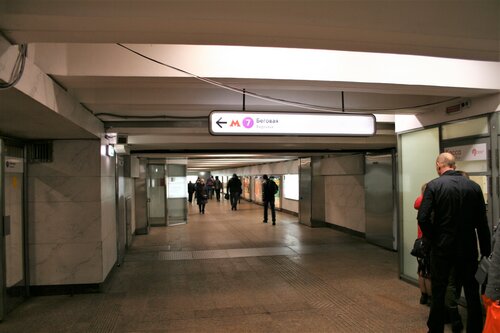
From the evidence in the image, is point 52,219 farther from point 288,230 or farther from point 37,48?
point 288,230

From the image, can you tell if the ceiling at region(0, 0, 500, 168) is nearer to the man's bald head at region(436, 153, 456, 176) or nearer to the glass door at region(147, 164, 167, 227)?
the man's bald head at region(436, 153, 456, 176)

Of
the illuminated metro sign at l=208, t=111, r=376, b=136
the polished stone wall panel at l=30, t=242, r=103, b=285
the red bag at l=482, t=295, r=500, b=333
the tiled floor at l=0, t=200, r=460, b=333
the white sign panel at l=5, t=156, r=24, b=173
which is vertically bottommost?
the tiled floor at l=0, t=200, r=460, b=333

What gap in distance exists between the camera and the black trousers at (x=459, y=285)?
3246mm

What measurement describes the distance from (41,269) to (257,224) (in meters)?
8.60

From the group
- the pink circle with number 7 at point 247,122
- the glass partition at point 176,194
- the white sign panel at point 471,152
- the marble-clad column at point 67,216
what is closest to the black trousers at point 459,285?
the white sign panel at point 471,152

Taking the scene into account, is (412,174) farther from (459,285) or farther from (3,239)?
(3,239)

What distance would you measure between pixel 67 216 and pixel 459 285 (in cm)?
517

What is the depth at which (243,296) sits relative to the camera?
17.6 ft

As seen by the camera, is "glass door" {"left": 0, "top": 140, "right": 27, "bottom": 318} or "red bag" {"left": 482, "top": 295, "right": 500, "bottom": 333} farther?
"glass door" {"left": 0, "top": 140, "right": 27, "bottom": 318}

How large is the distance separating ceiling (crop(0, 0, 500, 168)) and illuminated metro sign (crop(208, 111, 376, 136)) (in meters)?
0.37

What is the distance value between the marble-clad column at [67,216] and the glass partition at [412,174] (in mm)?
4746

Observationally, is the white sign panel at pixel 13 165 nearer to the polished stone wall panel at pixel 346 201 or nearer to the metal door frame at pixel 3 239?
the metal door frame at pixel 3 239

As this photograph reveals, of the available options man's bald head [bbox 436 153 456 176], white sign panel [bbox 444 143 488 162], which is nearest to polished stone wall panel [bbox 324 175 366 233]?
white sign panel [bbox 444 143 488 162]

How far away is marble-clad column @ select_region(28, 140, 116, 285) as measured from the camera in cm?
555
